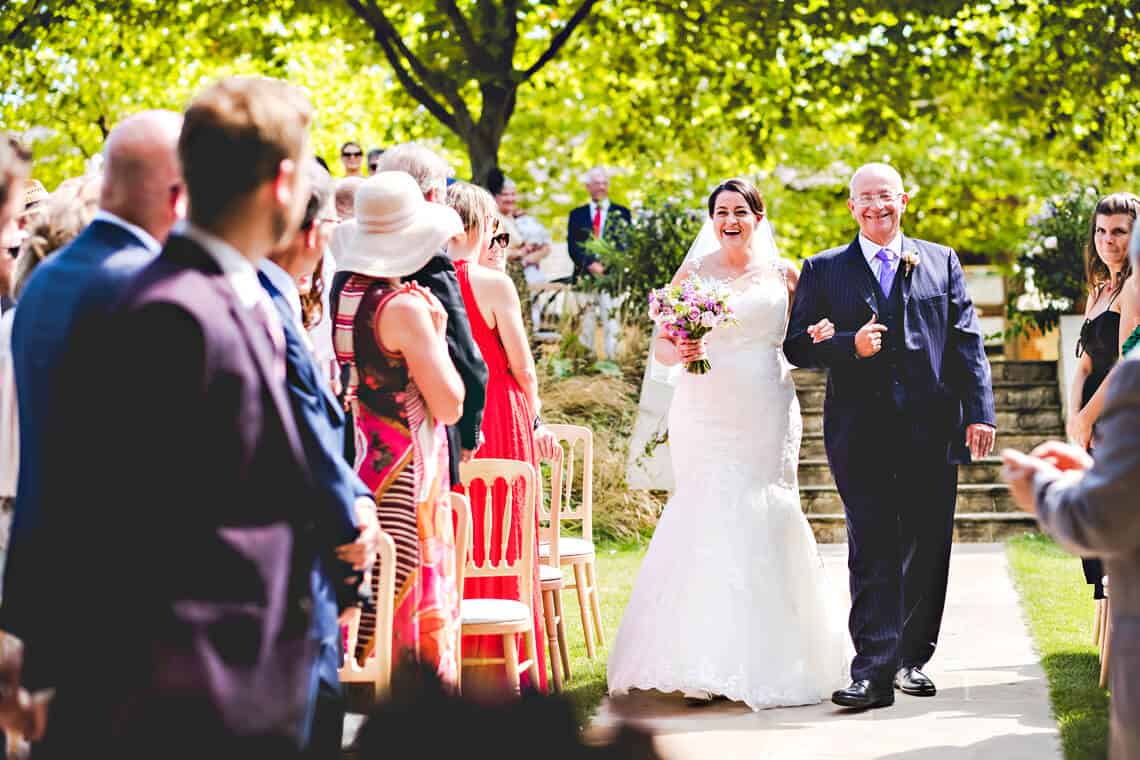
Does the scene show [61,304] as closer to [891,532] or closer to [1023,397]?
[891,532]

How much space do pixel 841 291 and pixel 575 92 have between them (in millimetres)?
17717

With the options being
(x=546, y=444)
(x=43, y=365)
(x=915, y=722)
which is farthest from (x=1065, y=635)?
(x=43, y=365)

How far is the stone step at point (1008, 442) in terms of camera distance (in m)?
15.6

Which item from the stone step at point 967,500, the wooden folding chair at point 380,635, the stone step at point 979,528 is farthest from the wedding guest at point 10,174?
the stone step at point 967,500

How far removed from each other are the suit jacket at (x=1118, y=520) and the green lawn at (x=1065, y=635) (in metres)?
1.15

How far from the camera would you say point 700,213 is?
55.9 ft

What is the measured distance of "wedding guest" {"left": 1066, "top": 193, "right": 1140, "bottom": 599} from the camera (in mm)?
7277

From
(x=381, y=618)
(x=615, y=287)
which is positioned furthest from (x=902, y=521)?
(x=615, y=287)

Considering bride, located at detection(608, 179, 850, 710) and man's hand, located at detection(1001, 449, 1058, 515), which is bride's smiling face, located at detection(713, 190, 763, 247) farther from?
man's hand, located at detection(1001, 449, 1058, 515)

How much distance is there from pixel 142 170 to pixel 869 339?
4407 mm

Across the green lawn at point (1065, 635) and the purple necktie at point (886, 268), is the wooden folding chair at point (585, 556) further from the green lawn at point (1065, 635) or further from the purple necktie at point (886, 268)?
the green lawn at point (1065, 635)

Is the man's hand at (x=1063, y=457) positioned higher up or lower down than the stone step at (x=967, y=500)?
higher up

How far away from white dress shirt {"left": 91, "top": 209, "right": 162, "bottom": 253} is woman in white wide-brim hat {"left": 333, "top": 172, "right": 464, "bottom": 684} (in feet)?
5.56

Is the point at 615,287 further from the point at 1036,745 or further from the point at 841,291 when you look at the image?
the point at 1036,745
